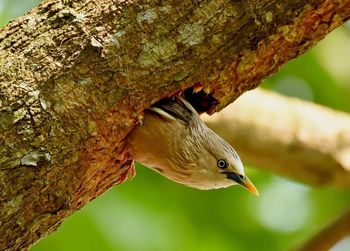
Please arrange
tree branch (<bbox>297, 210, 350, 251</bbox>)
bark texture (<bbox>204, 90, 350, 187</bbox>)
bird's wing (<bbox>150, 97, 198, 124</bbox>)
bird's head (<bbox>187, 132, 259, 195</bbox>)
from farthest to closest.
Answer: bark texture (<bbox>204, 90, 350, 187</bbox>)
tree branch (<bbox>297, 210, 350, 251</bbox>)
bird's head (<bbox>187, 132, 259, 195</bbox>)
bird's wing (<bbox>150, 97, 198, 124</bbox>)

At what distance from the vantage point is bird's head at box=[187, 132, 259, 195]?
343 cm

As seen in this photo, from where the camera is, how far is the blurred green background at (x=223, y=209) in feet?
18.4

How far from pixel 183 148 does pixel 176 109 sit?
0.16 metres

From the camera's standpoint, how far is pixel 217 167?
3449 mm

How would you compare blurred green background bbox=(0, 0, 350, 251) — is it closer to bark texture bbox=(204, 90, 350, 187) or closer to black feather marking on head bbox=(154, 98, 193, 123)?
bark texture bbox=(204, 90, 350, 187)

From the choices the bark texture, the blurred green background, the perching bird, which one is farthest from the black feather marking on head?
the blurred green background

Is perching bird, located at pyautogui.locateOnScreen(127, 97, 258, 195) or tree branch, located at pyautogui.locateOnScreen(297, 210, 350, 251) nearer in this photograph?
perching bird, located at pyautogui.locateOnScreen(127, 97, 258, 195)

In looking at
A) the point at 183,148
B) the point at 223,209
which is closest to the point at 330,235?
the point at 223,209

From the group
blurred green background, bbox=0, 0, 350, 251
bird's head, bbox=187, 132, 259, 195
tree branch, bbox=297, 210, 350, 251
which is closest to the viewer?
bird's head, bbox=187, 132, 259, 195

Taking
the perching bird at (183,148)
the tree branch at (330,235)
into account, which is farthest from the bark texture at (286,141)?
the perching bird at (183,148)

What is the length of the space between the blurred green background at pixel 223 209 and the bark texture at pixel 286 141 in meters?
0.50

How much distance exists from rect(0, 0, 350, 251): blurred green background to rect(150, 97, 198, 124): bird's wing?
2186 mm

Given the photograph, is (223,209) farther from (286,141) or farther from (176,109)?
(176,109)

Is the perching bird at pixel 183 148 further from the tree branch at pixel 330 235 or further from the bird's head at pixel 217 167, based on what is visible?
the tree branch at pixel 330 235
